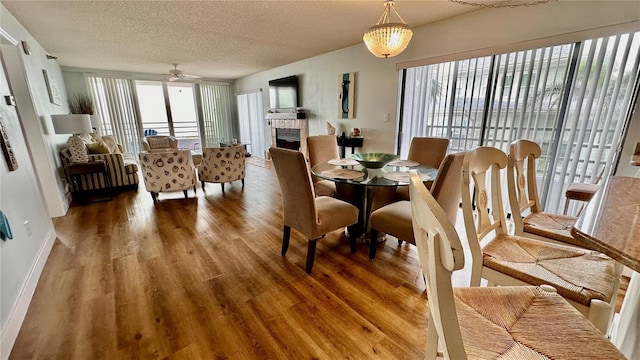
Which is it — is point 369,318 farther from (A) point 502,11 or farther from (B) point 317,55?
(B) point 317,55

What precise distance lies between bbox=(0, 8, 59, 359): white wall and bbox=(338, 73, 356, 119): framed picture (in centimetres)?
388

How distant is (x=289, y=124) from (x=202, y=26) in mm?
2812

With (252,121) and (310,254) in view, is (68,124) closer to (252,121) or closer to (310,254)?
(310,254)

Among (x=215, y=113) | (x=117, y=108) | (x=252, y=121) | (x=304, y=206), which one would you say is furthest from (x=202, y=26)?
(x=215, y=113)

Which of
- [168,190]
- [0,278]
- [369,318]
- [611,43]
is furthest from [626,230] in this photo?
[168,190]

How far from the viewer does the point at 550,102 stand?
248 centimetres

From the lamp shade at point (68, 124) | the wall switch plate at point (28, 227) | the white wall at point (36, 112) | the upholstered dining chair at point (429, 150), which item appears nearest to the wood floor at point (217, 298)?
the wall switch plate at point (28, 227)

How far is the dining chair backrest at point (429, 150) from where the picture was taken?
2.74 metres

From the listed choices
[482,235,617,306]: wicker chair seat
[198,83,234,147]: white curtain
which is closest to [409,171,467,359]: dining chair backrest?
[482,235,617,306]: wicker chair seat

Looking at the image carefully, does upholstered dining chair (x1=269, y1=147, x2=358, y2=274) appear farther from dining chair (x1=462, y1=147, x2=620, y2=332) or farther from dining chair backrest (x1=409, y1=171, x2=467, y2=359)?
dining chair backrest (x1=409, y1=171, x2=467, y2=359)

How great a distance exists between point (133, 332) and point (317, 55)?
4754 mm

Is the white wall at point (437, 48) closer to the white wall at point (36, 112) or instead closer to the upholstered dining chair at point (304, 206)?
the upholstered dining chair at point (304, 206)

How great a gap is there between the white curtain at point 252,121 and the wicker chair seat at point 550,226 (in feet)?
20.8

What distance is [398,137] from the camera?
3.83m
